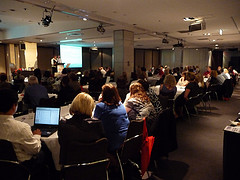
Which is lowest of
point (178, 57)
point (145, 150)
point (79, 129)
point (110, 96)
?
point (145, 150)

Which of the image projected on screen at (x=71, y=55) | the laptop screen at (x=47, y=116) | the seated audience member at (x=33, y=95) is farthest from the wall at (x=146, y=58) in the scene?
the laptop screen at (x=47, y=116)

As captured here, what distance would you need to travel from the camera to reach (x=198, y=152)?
3.75m

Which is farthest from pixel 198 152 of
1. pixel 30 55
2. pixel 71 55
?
pixel 71 55

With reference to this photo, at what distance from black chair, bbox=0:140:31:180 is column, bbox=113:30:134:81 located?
7.81 m

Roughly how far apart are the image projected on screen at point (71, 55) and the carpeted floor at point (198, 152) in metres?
13.3

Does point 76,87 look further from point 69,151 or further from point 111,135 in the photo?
point 69,151

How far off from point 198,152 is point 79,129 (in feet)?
8.96

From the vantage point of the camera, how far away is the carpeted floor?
3.02 m

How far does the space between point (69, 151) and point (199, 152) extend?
9.20 ft

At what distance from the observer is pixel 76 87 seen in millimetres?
5242

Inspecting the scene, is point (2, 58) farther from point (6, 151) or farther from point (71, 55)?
point (6, 151)

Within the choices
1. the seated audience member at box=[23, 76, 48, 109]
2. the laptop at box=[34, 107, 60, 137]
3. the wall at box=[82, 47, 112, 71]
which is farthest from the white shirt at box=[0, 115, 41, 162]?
the wall at box=[82, 47, 112, 71]

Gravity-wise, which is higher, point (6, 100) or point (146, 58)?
point (146, 58)

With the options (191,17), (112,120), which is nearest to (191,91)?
(191,17)
